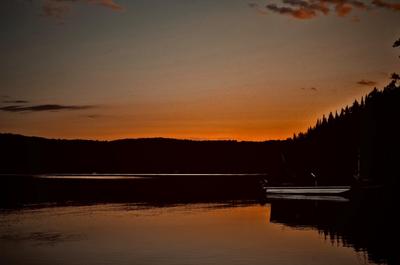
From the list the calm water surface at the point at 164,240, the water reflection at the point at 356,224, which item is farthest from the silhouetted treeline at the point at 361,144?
the calm water surface at the point at 164,240

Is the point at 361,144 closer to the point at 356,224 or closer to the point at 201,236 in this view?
the point at 356,224

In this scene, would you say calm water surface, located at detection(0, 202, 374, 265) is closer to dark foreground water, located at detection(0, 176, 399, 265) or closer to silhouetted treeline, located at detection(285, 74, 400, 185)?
dark foreground water, located at detection(0, 176, 399, 265)

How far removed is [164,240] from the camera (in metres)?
50.2

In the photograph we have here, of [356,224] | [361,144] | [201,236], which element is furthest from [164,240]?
[361,144]

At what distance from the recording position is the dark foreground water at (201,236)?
1619 inches

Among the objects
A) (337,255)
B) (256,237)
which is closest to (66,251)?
(256,237)

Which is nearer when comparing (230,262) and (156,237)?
(230,262)

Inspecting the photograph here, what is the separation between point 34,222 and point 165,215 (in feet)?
56.4

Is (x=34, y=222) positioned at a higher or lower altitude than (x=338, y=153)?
lower

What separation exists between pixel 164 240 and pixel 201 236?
13.6 ft

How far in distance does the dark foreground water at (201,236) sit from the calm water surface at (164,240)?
0.07 meters

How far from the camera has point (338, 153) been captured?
150m

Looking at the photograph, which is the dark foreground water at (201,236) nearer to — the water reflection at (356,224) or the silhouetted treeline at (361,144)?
the water reflection at (356,224)

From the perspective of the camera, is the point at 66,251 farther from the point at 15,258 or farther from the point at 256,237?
the point at 256,237
